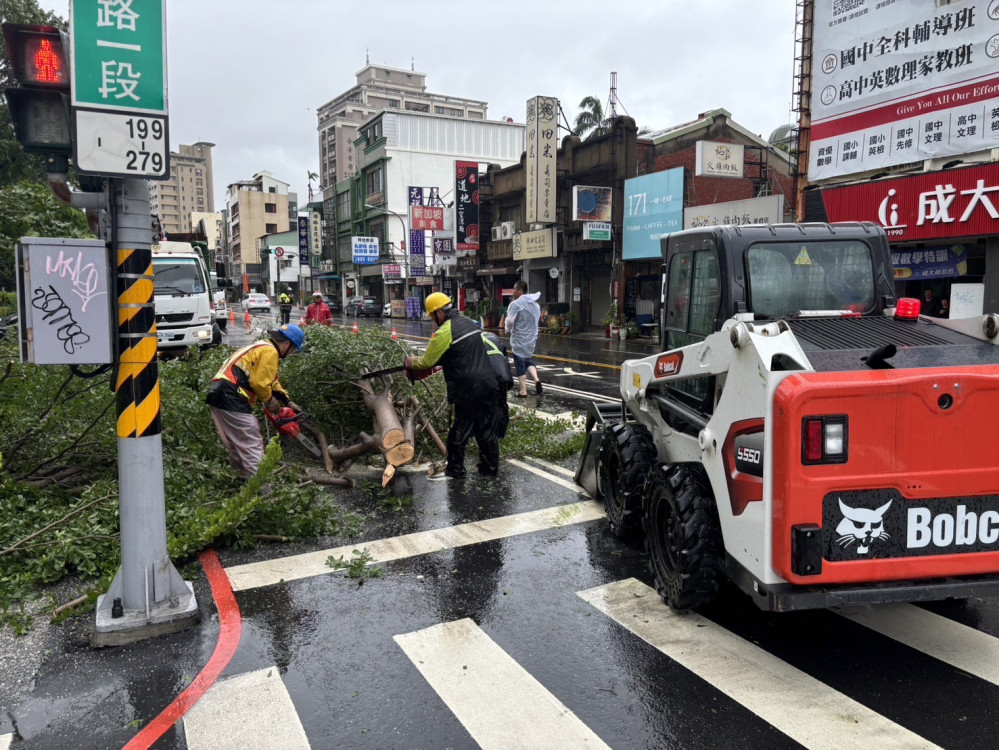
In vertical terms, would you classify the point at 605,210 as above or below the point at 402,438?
above

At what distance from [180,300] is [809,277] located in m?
15.7

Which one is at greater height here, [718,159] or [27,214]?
[718,159]

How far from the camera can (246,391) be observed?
6.63m

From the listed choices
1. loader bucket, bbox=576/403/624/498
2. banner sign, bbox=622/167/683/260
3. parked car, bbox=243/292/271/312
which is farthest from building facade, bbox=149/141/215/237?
loader bucket, bbox=576/403/624/498

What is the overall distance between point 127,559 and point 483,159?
70.0m

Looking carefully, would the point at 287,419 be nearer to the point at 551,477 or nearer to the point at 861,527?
the point at 551,477

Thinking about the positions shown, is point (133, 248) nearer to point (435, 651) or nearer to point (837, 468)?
point (435, 651)

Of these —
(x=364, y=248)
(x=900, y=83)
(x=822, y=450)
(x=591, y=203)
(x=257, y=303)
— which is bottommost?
(x=822, y=450)

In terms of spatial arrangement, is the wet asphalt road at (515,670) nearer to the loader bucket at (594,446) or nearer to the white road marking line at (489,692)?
the white road marking line at (489,692)

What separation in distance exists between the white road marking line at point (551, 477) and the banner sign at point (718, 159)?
18.2 m

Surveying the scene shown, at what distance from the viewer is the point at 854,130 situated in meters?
19.3

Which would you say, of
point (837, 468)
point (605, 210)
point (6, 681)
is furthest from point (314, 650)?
point (605, 210)

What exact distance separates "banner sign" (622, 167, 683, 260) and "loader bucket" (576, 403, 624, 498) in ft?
64.8

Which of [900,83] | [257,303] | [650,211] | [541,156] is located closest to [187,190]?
[257,303]
